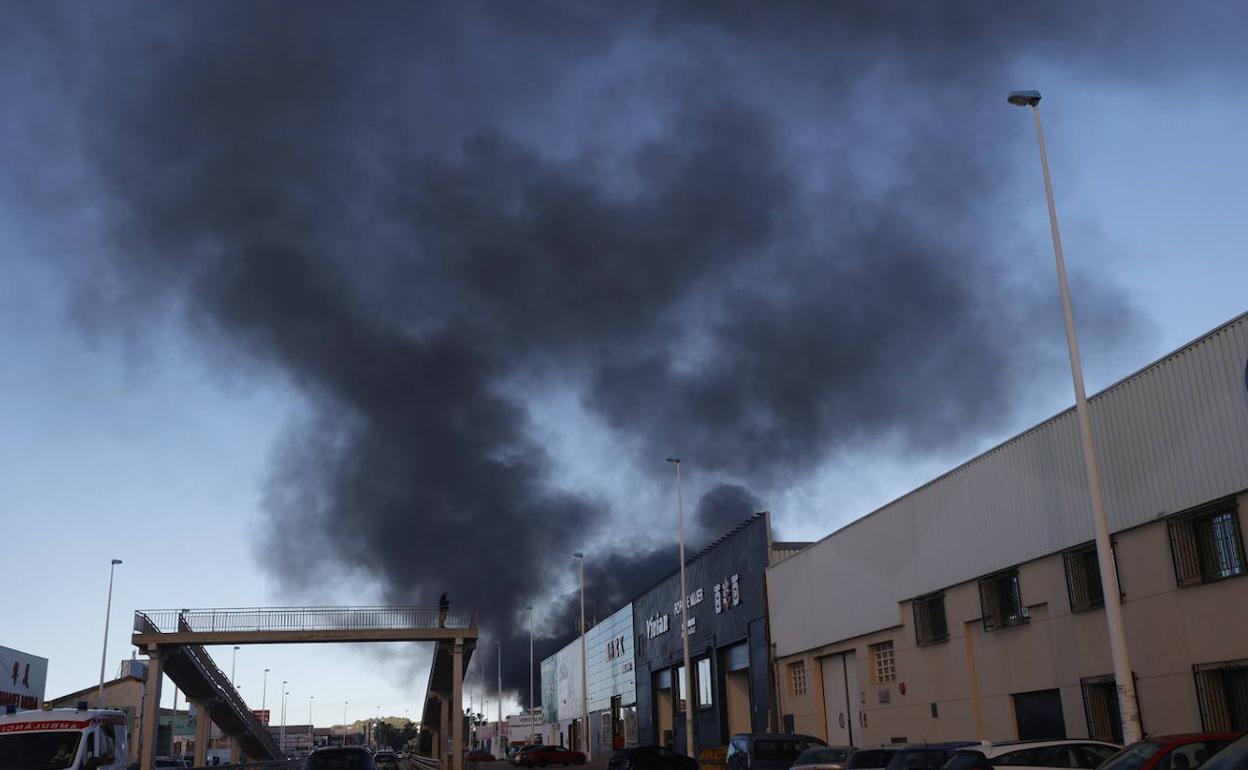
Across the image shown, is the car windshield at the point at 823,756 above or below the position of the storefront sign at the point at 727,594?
below

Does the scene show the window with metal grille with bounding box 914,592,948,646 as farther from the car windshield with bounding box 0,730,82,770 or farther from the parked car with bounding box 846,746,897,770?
the car windshield with bounding box 0,730,82,770

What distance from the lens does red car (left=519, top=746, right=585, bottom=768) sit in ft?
216

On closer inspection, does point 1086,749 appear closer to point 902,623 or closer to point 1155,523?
point 1155,523

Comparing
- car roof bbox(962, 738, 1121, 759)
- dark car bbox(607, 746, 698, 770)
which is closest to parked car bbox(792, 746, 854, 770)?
car roof bbox(962, 738, 1121, 759)

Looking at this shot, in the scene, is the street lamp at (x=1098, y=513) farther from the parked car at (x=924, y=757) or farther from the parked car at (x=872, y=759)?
the parked car at (x=872, y=759)

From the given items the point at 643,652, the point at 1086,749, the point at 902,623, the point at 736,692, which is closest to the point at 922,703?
the point at 902,623

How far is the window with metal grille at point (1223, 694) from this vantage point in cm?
2003

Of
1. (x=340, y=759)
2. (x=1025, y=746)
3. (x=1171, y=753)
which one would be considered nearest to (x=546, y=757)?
(x=340, y=759)

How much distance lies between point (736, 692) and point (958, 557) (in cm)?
2330

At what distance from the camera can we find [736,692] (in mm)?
51031

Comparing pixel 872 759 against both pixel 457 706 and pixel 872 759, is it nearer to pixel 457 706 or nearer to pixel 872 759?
pixel 872 759

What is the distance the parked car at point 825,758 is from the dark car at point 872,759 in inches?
76.5

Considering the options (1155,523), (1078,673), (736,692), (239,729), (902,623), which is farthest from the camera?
(239,729)

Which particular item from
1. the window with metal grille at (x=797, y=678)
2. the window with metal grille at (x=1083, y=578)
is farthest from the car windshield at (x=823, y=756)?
the window with metal grille at (x=797, y=678)
